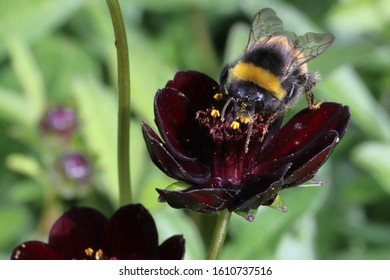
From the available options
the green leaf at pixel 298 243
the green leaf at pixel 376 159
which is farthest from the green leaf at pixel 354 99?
the green leaf at pixel 298 243

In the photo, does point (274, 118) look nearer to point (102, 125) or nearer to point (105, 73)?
point (102, 125)

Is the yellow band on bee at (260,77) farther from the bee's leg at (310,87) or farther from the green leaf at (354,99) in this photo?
the green leaf at (354,99)

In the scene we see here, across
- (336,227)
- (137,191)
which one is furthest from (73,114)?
(336,227)

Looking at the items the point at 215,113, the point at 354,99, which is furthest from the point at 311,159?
the point at 354,99

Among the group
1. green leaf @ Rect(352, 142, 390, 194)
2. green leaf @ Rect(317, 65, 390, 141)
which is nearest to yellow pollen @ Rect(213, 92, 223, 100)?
green leaf @ Rect(352, 142, 390, 194)

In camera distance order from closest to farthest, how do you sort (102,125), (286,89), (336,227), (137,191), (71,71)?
(286,89) < (137,191) < (102,125) < (336,227) < (71,71)

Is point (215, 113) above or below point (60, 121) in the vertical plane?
above

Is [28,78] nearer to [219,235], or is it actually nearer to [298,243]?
[298,243]

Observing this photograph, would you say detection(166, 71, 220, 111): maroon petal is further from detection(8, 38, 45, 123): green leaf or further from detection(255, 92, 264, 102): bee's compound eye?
detection(8, 38, 45, 123): green leaf
